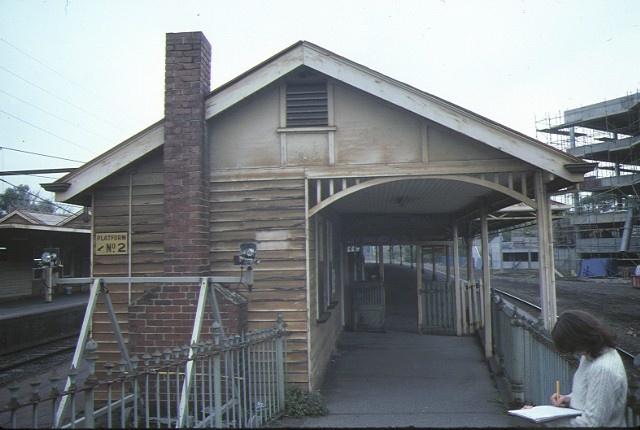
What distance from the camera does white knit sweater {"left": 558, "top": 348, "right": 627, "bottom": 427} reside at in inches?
103

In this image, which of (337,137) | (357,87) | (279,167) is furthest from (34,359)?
(357,87)

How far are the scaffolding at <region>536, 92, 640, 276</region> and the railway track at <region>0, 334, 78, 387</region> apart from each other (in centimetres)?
3835

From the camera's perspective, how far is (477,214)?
1073 centimetres

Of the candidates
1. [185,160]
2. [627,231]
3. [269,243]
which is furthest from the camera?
[627,231]

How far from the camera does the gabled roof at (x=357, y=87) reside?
630 cm

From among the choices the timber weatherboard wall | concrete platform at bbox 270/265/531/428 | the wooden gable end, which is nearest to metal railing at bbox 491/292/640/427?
concrete platform at bbox 270/265/531/428

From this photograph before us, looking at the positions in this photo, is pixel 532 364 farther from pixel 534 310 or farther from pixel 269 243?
pixel 534 310

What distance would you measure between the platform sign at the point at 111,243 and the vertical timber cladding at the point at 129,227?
5 centimetres

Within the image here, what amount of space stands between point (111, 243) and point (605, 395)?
21.2ft

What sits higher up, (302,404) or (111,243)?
(111,243)

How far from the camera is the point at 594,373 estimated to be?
268 cm

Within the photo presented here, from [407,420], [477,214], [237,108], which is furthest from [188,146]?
[477,214]

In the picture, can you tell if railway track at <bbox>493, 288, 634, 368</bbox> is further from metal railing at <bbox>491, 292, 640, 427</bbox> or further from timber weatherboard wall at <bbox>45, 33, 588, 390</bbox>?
timber weatherboard wall at <bbox>45, 33, 588, 390</bbox>

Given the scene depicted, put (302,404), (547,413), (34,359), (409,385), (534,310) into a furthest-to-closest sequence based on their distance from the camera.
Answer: (534,310), (34,359), (409,385), (302,404), (547,413)
